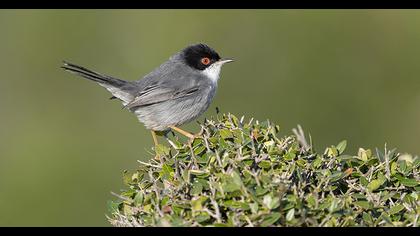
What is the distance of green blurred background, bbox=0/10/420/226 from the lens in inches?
355

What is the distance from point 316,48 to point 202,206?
7426mm

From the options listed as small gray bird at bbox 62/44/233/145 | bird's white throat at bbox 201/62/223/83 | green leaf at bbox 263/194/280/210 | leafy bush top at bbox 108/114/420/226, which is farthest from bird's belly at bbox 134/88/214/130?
green leaf at bbox 263/194/280/210

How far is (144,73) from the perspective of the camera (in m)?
10.0

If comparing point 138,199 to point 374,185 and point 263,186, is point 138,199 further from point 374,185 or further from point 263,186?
point 374,185

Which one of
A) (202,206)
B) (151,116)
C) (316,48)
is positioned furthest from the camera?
(316,48)

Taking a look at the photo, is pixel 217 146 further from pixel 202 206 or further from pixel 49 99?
pixel 49 99

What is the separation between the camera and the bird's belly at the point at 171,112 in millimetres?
6438

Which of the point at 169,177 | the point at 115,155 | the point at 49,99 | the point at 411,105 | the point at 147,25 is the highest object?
the point at 147,25

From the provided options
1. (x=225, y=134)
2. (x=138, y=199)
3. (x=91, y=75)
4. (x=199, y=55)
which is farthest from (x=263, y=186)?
(x=199, y=55)

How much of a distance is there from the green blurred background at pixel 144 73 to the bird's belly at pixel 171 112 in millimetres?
2110

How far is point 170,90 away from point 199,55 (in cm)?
46

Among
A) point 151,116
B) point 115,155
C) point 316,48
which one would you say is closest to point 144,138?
point 115,155

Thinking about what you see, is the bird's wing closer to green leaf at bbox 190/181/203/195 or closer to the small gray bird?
the small gray bird
